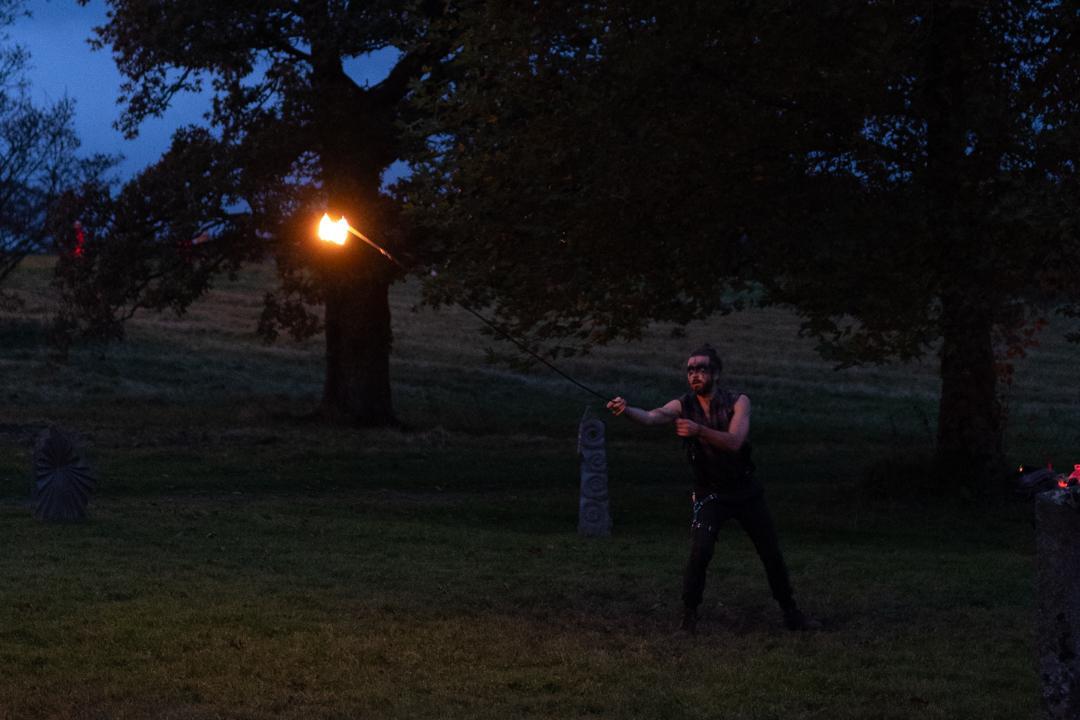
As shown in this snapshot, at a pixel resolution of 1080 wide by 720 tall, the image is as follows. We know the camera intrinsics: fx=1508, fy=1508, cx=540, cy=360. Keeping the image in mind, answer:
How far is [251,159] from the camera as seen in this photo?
32219mm

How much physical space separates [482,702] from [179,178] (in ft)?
80.8

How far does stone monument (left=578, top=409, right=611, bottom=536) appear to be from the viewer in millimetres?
18609

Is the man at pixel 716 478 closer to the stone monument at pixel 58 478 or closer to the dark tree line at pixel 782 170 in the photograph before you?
the dark tree line at pixel 782 170

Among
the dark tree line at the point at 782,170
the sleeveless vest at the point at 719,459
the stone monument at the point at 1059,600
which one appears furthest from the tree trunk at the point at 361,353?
the stone monument at the point at 1059,600

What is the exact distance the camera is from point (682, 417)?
11.8 m

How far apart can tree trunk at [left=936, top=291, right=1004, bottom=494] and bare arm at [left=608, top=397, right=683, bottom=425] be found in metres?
12.3

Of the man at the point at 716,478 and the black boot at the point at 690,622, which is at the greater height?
the man at the point at 716,478

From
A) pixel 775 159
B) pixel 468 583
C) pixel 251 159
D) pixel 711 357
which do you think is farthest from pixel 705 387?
pixel 251 159

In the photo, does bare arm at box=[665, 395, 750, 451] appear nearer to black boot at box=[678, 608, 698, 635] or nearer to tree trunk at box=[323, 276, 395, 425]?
black boot at box=[678, 608, 698, 635]

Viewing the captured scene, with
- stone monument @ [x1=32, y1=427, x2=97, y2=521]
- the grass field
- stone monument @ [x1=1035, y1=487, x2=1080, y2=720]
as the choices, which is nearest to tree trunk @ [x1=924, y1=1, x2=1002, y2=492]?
the grass field

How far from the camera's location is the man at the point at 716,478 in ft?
38.3

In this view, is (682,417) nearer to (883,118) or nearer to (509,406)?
(883,118)

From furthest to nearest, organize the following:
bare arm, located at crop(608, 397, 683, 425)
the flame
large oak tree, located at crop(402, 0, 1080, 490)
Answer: large oak tree, located at crop(402, 0, 1080, 490) → the flame → bare arm, located at crop(608, 397, 683, 425)

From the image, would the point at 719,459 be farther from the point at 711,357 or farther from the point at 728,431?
the point at 711,357
